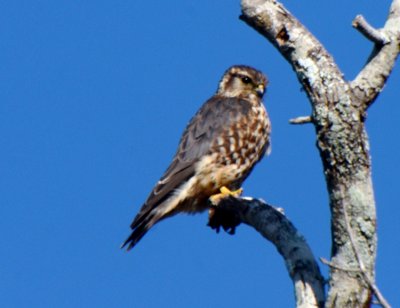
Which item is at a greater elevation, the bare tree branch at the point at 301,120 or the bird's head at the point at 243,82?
the bird's head at the point at 243,82

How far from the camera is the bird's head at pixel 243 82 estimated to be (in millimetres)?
7008

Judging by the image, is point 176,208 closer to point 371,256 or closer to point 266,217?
point 266,217

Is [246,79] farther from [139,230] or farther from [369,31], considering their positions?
[369,31]

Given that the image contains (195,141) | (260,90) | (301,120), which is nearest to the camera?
(301,120)

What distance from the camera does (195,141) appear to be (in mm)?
6410

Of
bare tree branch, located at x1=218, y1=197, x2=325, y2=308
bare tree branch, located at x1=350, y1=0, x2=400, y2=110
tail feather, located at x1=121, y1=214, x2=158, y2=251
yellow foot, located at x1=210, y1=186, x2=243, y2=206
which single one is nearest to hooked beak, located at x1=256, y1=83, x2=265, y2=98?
yellow foot, located at x1=210, y1=186, x2=243, y2=206

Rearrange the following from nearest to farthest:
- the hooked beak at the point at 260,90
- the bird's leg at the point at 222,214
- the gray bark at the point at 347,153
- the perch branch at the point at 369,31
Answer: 1. the gray bark at the point at 347,153
2. the perch branch at the point at 369,31
3. the bird's leg at the point at 222,214
4. the hooked beak at the point at 260,90

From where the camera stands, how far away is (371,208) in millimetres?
3441

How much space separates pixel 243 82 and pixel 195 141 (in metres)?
0.90

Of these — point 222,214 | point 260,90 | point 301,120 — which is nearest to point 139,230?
point 222,214

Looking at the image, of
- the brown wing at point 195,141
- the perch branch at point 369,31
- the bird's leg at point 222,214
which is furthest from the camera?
the brown wing at point 195,141

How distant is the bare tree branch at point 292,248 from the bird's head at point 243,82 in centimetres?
229

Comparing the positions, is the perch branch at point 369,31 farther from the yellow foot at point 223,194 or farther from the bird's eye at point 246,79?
the bird's eye at point 246,79

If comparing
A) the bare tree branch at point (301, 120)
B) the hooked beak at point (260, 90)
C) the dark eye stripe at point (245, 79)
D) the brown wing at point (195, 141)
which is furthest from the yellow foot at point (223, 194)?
the bare tree branch at point (301, 120)
